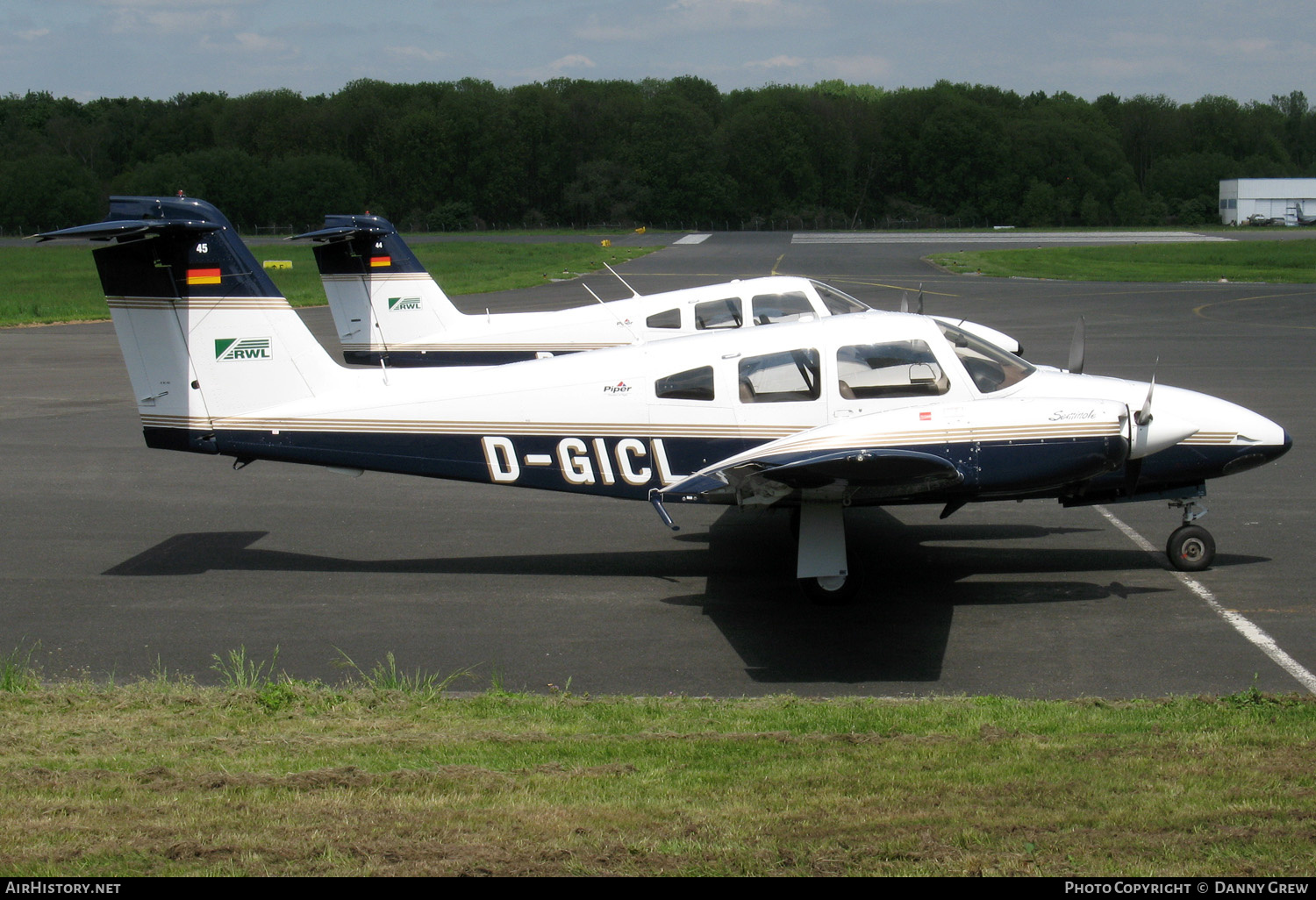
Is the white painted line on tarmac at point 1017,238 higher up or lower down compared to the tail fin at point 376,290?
lower down

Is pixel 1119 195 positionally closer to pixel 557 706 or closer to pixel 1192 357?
pixel 1192 357

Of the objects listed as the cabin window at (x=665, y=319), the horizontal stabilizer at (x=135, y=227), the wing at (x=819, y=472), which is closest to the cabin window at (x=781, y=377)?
the wing at (x=819, y=472)

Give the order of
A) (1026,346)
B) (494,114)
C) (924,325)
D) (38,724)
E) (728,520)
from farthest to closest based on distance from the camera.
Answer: (494,114)
(1026,346)
(728,520)
(924,325)
(38,724)

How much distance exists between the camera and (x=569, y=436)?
30.8ft

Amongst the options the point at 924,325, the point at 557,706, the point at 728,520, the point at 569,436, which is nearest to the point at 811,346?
the point at 924,325

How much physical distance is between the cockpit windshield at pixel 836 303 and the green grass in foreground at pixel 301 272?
27107mm

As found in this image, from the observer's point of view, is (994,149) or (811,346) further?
(994,149)

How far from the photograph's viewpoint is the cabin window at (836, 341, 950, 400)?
897 cm

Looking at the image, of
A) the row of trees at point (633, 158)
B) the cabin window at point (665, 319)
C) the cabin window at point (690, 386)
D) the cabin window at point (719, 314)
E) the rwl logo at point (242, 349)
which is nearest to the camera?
the cabin window at point (690, 386)

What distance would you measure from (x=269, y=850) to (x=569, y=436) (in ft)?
16.9

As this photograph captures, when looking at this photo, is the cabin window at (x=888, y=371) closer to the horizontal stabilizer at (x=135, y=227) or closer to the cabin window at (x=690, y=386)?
the cabin window at (x=690, y=386)

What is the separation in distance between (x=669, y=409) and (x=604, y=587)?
1.57 metres

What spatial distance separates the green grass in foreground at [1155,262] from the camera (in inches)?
1756

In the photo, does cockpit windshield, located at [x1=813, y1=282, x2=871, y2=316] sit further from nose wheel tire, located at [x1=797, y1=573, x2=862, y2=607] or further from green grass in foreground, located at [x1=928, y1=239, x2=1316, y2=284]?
green grass in foreground, located at [x1=928, y1=239, x2=1316, y2=284]
